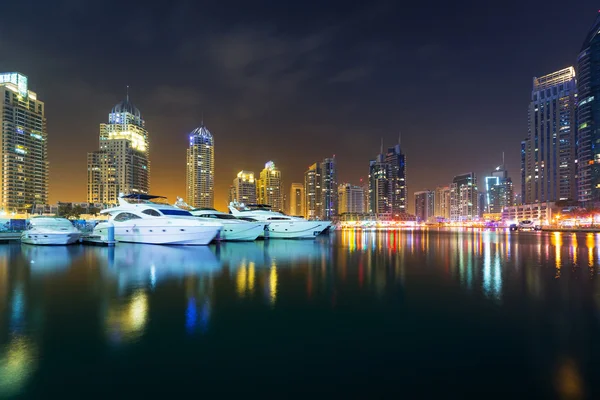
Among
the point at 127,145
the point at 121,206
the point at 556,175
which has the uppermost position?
the point at 127,145

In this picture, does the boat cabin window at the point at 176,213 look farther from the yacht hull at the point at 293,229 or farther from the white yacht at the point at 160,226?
the yacht hull at the point at 293,229

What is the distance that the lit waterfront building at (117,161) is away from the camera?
16212 cm

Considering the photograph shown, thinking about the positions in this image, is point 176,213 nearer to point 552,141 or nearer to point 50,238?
point 50,238

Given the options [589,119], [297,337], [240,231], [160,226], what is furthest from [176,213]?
[589,119]

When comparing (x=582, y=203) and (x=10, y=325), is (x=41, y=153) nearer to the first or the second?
(x=10, y=325)

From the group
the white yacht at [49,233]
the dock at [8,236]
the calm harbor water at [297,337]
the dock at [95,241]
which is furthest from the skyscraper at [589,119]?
the dock at [8,236]

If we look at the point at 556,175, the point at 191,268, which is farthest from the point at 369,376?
the point at 556,175

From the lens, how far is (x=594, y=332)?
8.02 m

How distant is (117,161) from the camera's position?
16575cm

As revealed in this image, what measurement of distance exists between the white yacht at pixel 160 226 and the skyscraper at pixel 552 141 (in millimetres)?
200455

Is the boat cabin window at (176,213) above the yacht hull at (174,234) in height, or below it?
above

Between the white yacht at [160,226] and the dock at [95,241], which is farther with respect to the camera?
the dock at [95,241]

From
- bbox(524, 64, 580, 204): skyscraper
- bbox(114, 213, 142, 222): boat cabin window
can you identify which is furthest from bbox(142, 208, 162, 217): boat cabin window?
bbox(524, 64, 580, 204): skyscraper

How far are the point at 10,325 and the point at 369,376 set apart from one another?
355 inches
